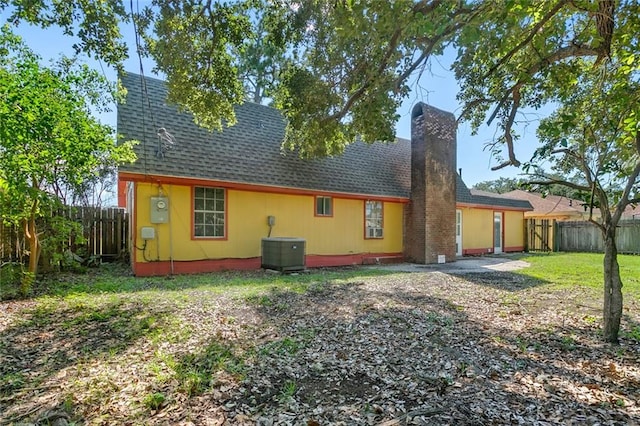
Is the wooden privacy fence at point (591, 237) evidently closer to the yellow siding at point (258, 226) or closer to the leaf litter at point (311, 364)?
the yellow siding at point (258, 226)

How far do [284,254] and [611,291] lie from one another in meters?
6.96

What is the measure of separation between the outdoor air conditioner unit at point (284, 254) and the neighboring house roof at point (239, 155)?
1.85 meters

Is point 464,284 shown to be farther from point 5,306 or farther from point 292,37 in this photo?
point 5,306

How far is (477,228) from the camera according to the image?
1714 centimetres

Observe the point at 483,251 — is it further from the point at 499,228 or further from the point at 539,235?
the point at 539,235

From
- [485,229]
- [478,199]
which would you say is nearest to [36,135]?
[478,199]

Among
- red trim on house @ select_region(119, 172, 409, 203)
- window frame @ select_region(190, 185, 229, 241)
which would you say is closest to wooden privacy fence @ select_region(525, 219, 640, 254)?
red trim on house @ select_region(119, 172, 409, 203)

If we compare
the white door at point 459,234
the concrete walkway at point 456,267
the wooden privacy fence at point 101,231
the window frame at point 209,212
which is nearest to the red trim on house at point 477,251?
the white door at point 459,234

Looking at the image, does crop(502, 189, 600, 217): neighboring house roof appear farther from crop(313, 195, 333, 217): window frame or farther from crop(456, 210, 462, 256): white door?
crop(313, 195, 333, 217): window frame

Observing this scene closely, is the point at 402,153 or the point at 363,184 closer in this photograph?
the point at 363,184

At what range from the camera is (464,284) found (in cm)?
835

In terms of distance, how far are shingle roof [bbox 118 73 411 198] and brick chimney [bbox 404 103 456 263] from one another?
95cm

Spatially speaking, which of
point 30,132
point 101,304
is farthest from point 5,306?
point 30,132

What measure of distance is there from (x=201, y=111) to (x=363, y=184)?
6.48m
